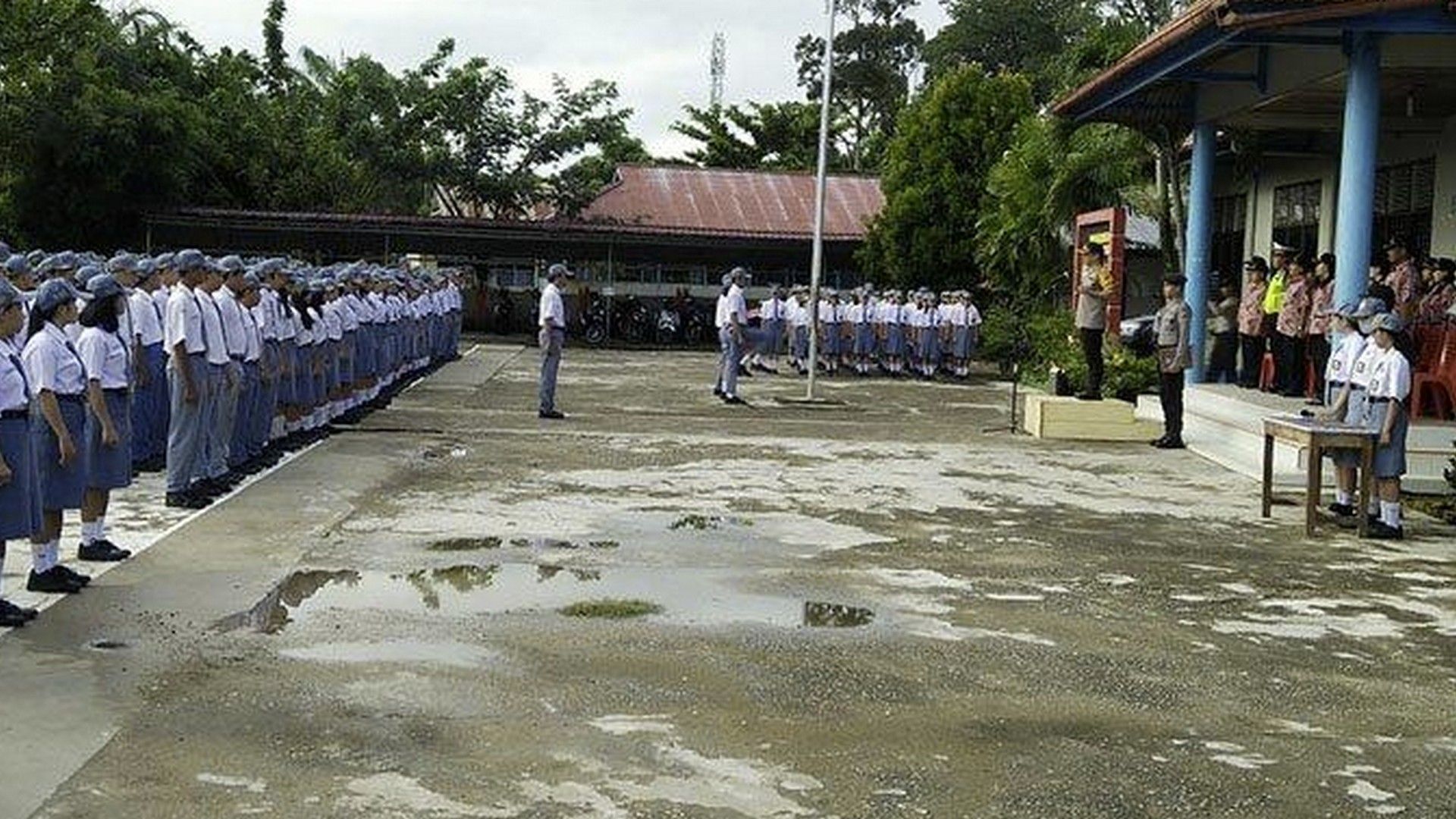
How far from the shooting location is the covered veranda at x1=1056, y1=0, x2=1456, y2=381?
13.8m

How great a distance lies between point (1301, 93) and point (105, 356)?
497 inches

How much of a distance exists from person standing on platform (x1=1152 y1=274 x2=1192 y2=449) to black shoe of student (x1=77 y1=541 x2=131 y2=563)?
11.3 m

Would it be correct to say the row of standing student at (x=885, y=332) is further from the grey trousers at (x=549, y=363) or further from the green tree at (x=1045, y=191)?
the grey trousers at (x=549, y=363)

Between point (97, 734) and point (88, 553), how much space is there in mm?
3602

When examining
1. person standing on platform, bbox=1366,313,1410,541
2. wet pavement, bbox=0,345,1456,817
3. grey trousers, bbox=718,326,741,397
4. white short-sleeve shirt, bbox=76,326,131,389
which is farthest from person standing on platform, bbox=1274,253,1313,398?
white short-sleeve shirt, bbox=76,326,131,389

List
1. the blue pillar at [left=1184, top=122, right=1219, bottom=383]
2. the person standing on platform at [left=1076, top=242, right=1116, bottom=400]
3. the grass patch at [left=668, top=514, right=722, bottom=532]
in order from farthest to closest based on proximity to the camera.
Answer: the blue pillar at [left=1184, top=122, right=1219, bottom=383] → the person standing on platform at [left=1076, top=242, right=1116, bottom=400] → the grass patch at [left=668, top=514, right=722, bottom=532]

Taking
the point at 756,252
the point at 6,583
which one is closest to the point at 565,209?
the point at 756,252

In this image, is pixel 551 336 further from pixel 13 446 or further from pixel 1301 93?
pixel 13 446

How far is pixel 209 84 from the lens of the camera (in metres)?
42.0

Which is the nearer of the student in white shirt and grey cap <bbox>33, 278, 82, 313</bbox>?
grey cap <bbox>33, 278, 82, 313</bbox>

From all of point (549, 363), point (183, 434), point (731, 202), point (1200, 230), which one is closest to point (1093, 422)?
point (1200, 230)

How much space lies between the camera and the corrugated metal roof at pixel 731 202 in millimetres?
39281

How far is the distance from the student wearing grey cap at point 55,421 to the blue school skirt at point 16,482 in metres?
0.32

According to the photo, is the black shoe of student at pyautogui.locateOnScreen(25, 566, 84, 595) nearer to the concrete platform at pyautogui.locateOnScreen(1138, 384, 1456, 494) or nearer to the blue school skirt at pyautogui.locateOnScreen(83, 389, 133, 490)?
the blue school skirt at pyautogui.locateOnScreen(83, 389, 133, 490)
